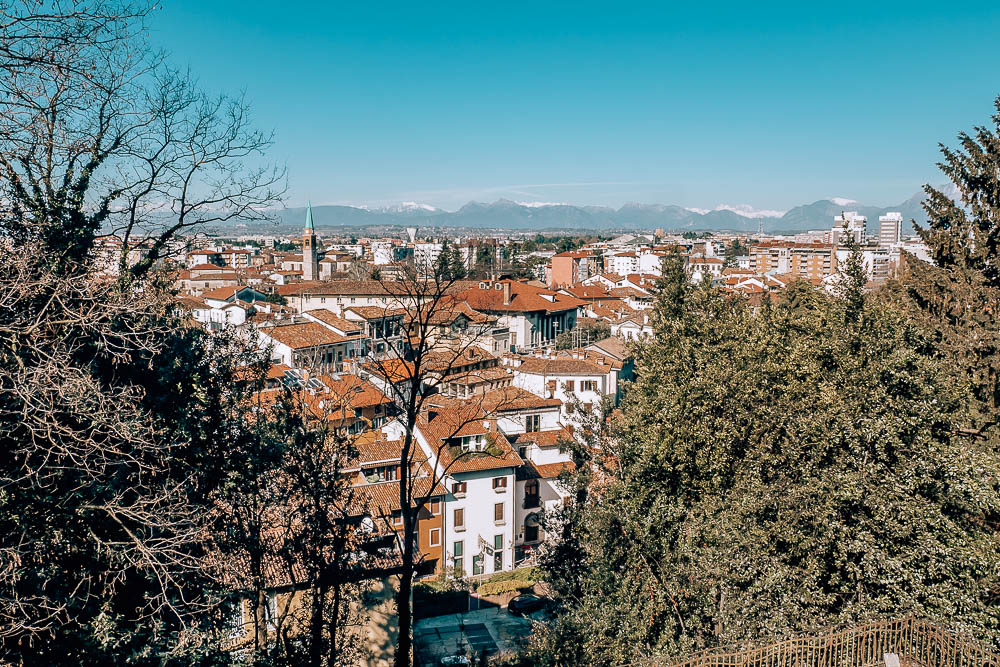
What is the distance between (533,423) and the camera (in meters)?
27.8

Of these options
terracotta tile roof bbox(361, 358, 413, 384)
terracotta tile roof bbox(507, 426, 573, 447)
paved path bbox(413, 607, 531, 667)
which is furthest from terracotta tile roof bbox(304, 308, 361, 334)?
terracotta tile roof bbox(361, 358, 413, 384)

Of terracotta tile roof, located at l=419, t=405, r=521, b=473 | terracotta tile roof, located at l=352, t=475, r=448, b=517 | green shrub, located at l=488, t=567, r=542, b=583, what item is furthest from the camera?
green shrub, located at l=488, t=567, r=542, b=583

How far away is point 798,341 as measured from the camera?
11969 mm

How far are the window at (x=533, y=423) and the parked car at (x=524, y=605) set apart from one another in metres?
8.11

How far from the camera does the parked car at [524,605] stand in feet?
66.1

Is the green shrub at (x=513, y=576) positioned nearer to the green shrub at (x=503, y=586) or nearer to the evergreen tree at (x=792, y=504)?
the green shrub at (x=503, y=586)

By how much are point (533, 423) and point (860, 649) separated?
21153 mm

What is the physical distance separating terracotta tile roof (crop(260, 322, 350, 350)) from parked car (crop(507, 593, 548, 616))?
1640cm

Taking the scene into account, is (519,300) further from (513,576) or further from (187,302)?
(187,302)

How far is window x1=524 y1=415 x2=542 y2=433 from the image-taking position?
27.7 metres

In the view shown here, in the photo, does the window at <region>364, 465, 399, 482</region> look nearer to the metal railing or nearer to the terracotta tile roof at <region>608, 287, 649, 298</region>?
the metal railing

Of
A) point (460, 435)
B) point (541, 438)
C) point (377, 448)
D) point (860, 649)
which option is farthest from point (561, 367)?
point (860, 649)

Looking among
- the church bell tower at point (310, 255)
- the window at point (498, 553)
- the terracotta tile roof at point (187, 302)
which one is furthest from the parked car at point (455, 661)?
the church bell tower at point (310, 255)

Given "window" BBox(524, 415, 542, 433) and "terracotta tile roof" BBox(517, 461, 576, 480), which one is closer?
"terracotta tile roof" BBox(517, 461, 576, 480)
